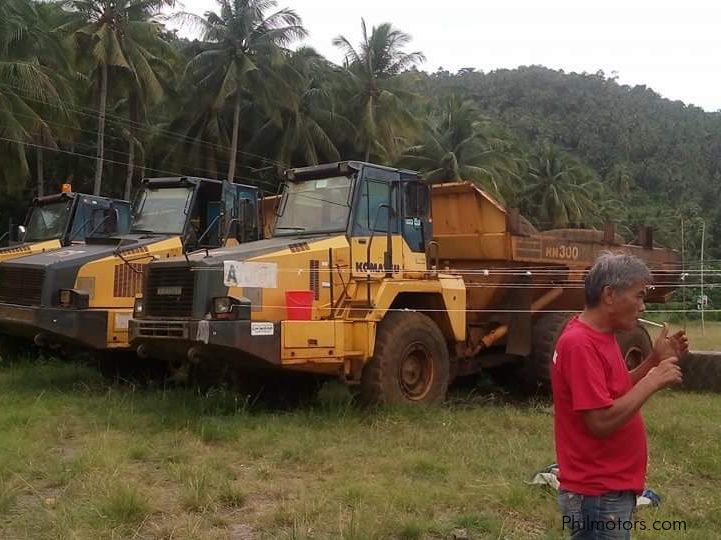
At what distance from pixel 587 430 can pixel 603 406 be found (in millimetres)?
132

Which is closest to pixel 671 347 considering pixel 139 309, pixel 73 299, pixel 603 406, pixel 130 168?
pixel 603 406

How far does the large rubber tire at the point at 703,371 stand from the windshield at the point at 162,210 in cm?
705

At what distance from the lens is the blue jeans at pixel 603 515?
9.11 feet

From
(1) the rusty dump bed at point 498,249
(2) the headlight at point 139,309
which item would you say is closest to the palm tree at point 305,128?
(1) the rusty dump bed at point 498,249

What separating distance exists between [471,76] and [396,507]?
3790 inches

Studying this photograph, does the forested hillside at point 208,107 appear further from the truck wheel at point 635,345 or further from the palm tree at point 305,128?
the truck wheel at point 635,345

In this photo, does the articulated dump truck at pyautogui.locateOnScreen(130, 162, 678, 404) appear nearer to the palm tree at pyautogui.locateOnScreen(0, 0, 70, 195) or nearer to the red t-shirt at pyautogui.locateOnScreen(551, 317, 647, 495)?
the red t-shirt at pyautogui.locateOnScreen(551, 317, 647, 495)

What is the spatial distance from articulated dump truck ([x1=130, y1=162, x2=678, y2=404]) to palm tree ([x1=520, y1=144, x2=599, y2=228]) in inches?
1576

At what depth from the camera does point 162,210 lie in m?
10.8

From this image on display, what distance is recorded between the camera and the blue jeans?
2.78 meters

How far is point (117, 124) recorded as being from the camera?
34219 mm

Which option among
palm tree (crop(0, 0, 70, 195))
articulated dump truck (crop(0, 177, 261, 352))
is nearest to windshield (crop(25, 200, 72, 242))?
articulated dump truck (crop(0, 177, 261, 352))

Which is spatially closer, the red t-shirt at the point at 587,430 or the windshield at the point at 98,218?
the red t-shirt at the point at 587,430

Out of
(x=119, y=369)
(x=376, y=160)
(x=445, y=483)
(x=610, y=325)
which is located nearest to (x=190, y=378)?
(x=119, y=369)
